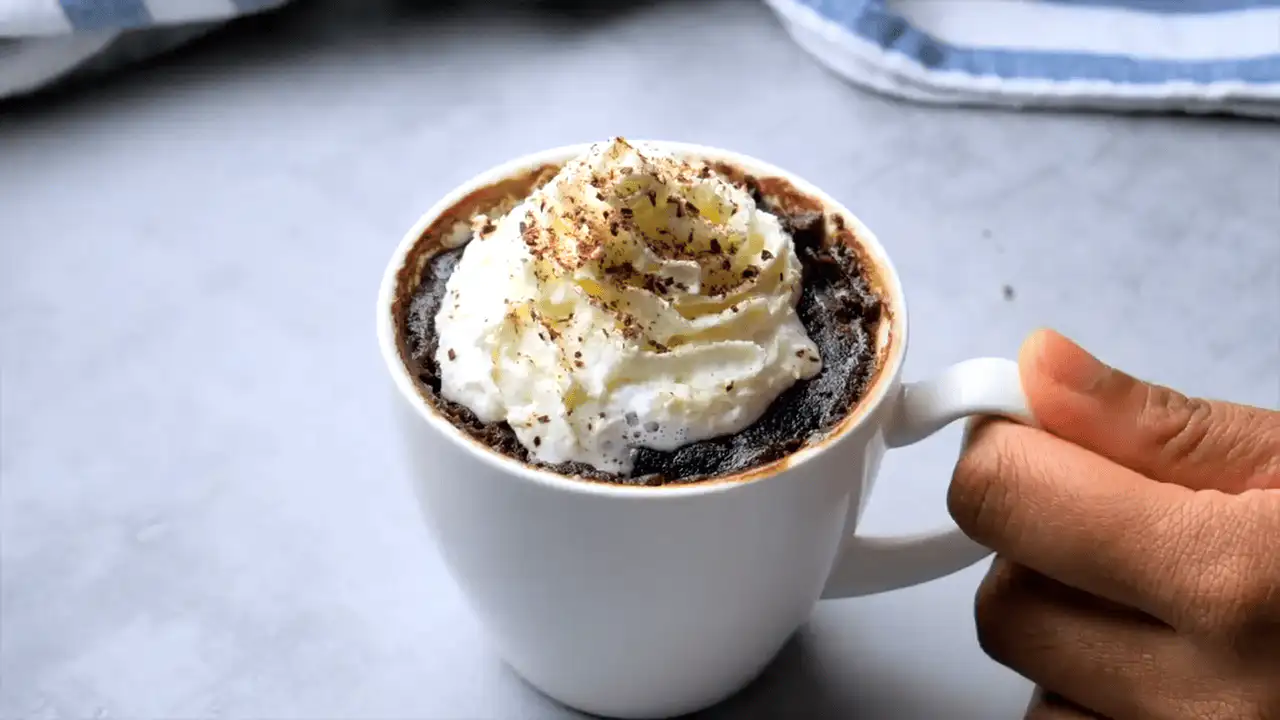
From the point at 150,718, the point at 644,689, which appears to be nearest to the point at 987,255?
the point at 644,689

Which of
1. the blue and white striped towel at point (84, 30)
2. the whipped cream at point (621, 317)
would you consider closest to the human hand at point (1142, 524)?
the whipped cream at point (621, 317)

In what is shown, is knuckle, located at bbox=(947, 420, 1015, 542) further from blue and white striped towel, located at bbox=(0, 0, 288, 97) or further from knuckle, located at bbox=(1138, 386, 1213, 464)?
blue and white striped towel, located at bbox=(0, 0, 288, 97)

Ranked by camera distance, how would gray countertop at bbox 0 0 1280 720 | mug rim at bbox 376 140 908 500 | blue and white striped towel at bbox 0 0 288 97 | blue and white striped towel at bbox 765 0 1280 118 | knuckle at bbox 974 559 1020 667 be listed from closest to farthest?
mug rim at bbox 376 140 908 500 < knuckle at bbox 974 559 1020 667 < gray countertop at bbox 0 0 1280 720 < blue and white striped towel at bbox 0 0 288 97 < blue and white striped towel at bbox 765 0 1280 118

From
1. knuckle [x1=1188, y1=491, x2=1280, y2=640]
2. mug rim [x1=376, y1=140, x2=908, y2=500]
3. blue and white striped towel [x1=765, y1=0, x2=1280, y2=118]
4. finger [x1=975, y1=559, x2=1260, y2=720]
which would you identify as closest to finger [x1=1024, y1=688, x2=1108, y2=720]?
finger [x1=975, y1=559, x2=1260, y2=720]

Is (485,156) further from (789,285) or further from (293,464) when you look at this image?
(789,285)

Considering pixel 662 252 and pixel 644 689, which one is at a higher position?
pixel 662 252

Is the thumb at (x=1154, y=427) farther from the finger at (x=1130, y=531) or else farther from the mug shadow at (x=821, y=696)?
the mug shadow at (x=821, y=696)

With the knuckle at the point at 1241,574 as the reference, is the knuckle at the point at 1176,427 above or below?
above
